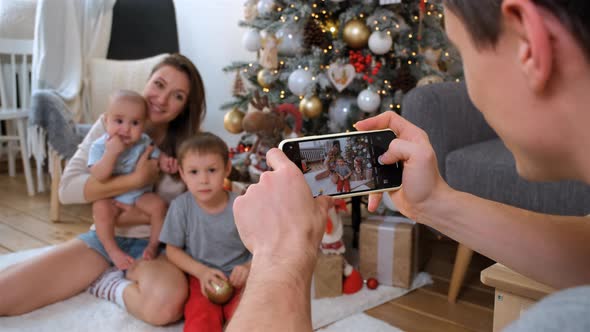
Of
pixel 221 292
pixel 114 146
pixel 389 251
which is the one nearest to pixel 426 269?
pixel 389 251

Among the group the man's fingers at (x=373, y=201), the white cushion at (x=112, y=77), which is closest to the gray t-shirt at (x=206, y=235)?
the man's fingers at (x=373, y=201)

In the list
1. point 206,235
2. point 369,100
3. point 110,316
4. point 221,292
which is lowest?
point 110,316

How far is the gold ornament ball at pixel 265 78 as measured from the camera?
2.55 meters

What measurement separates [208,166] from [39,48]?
198 centimetres

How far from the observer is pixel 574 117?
429 mm

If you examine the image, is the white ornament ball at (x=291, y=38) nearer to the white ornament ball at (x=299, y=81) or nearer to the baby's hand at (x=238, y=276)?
the white ornament ball at (x=299, y=81)

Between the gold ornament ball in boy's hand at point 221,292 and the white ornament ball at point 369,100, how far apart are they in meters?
1.04

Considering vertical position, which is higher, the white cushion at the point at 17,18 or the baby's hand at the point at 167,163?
the white cushion at the point at 17,18

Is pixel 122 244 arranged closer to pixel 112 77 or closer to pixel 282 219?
pixel 282 219

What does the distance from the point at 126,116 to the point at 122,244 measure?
418 mm

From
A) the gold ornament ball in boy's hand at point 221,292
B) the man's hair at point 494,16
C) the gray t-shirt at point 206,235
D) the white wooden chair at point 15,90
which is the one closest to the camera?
the man's hair at point 494,16

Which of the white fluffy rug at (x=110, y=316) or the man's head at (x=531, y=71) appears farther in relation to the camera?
the white fluffy rug at (x=110, y=316)

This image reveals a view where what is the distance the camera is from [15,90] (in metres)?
3.05

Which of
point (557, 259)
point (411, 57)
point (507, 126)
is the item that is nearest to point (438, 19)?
point (411, 57)
